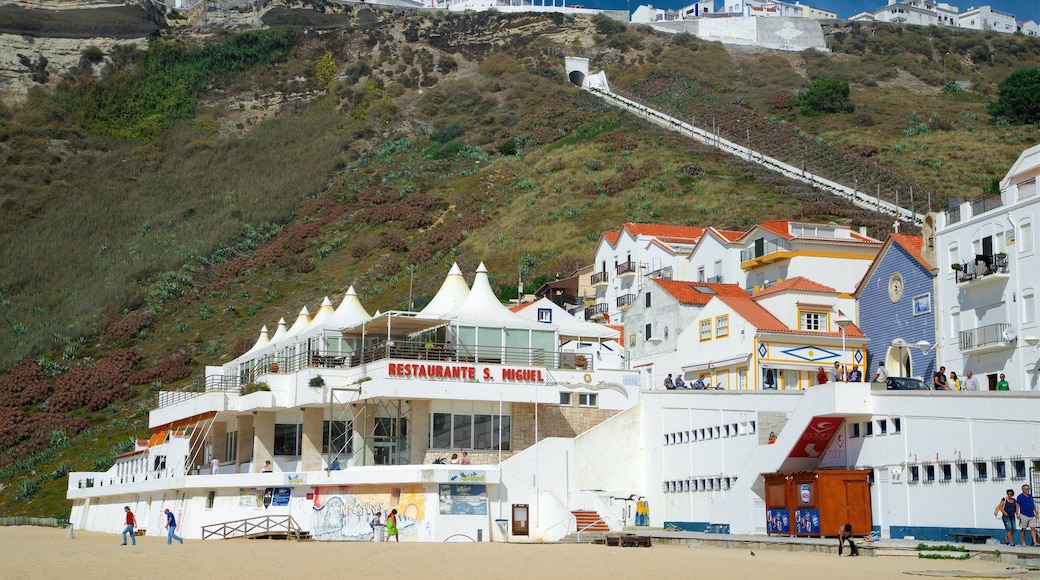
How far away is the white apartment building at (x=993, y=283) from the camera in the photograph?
3966 centimetres

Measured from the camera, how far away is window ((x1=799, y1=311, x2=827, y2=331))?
169 ft

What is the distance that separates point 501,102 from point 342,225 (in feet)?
130

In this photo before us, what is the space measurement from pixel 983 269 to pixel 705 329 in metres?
14.1

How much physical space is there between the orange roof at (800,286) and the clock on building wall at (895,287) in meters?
4.50

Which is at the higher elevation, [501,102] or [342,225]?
[501,102]

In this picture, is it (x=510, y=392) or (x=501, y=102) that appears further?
(x=501, y=102)

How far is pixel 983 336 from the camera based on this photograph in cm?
4144

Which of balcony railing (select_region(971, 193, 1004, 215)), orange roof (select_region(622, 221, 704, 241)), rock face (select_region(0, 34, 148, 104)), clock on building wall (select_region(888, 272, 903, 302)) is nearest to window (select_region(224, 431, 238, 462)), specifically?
orange roof (select_region(622, 221, 704, 241))

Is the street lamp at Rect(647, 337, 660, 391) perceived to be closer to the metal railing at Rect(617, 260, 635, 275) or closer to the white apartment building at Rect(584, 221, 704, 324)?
the white apartment building at Rect(584, 221, 704, 324)

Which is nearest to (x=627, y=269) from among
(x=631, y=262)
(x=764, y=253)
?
(x=631, y=262)

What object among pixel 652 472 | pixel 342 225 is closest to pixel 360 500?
pixel 652 472

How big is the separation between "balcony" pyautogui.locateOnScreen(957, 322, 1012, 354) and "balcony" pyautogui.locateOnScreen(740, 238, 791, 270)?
14.0 meters

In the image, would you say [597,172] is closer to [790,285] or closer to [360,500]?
[790,285]

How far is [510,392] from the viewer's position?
4262 centimetres
